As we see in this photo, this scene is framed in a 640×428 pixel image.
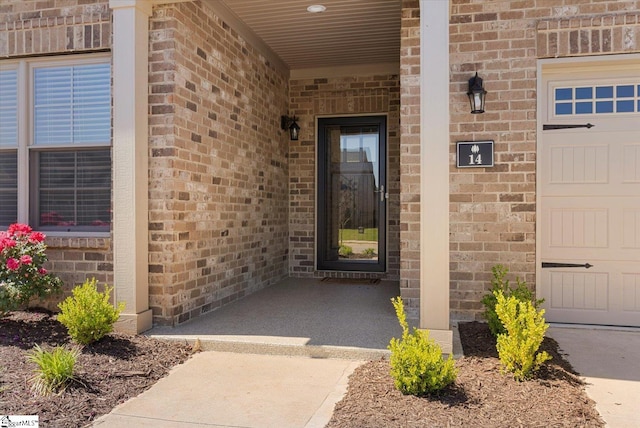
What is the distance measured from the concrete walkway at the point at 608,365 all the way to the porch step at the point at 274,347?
4.63ft

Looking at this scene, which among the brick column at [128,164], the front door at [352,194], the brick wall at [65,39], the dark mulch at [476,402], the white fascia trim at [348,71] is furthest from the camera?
the front door at [352,194]

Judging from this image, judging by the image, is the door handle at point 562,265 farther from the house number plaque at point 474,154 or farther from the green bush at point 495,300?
the house number plaque at point 474,154

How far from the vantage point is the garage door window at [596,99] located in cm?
461

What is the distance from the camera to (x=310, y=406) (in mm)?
2982

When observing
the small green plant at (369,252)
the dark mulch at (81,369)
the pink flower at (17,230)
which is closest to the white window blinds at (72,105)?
the pink flower at (17,230)

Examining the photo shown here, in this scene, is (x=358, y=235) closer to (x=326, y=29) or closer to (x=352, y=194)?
(x=352, y=194)

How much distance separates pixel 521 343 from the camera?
125 inches

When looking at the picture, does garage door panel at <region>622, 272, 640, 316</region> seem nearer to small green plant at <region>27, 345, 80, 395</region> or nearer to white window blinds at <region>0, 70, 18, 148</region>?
small green plant at <region>27, 345, 80, 395</region>

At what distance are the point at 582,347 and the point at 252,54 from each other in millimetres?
4792

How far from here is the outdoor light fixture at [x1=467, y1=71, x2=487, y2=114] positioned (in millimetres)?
4465

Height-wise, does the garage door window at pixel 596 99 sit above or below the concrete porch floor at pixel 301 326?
above

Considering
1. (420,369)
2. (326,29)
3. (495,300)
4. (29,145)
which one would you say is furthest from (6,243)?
(495,300)

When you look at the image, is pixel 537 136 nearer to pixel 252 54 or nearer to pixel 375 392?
pixel 375 392

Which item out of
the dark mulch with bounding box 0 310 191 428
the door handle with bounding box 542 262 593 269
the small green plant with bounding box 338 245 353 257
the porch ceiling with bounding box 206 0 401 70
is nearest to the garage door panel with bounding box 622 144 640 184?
the door handle with bounding box 542 262 593 269
